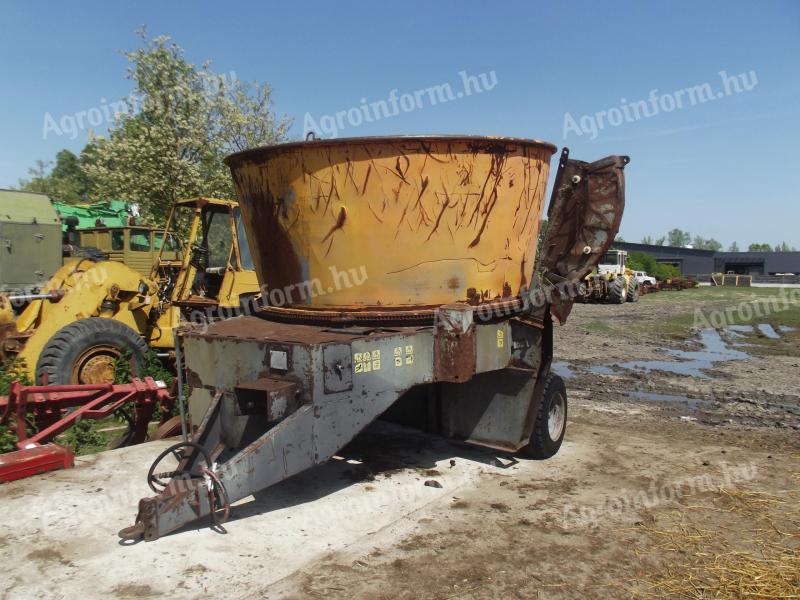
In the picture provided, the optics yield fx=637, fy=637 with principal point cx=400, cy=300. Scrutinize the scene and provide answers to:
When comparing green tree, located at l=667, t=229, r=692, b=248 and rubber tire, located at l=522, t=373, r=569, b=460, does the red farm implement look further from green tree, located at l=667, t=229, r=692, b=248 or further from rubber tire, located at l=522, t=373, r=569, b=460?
green tree, located at l=667, t=229, r=692, b=248

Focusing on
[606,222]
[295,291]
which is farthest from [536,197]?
[295,291]

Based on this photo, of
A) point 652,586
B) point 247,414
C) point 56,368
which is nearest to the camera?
point 652,586

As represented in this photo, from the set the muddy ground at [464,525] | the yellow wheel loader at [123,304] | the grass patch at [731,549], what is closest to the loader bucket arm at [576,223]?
the muddy ground at [464,525]

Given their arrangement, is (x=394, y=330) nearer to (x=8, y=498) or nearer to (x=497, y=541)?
(x=497, y=541)

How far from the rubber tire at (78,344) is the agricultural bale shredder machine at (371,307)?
8.07 ft

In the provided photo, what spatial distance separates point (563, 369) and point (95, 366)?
6.92 metres

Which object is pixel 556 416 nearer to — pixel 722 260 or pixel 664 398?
pixel 664 398

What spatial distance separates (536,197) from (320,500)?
2.92 metres

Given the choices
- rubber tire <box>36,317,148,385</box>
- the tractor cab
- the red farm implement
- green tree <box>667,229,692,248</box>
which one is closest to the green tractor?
the tractor cab

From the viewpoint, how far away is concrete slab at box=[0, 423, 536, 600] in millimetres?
3322

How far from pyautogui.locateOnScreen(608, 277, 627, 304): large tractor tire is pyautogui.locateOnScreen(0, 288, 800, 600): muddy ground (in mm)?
18776

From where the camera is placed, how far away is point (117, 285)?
7.68 m

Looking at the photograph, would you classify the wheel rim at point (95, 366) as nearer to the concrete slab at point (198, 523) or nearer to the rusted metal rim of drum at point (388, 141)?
the concrete slab at point (198, 523)

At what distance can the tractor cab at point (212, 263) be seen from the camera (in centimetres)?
767
